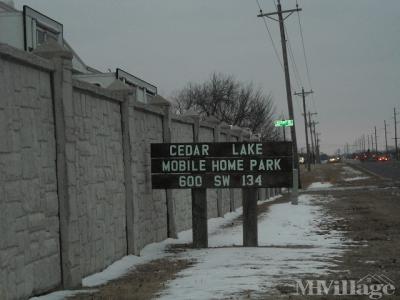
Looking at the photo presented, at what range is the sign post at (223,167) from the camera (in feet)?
39.1

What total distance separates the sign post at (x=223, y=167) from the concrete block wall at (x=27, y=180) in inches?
174

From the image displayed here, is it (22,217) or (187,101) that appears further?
(187,101)

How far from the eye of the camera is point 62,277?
7.98m

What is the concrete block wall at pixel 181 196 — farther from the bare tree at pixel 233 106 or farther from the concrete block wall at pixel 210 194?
the bare tree at pixel 233 106

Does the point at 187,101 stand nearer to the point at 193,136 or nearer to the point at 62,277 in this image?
the point at 193,136

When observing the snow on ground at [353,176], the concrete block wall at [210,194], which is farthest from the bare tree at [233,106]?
the concrete block wall at [210,194]

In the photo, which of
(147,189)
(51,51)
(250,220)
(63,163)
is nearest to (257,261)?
(250,220)

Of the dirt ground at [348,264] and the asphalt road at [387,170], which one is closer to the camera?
the dirt ground at [348,264]

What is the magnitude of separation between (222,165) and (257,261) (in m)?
2.75

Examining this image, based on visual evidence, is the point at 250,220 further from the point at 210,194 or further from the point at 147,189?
the point at 210,194

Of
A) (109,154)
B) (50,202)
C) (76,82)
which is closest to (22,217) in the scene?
(50,202)

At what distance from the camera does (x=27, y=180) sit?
7133mm

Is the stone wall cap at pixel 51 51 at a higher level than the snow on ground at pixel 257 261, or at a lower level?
higher

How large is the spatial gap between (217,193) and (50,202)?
1216cm
